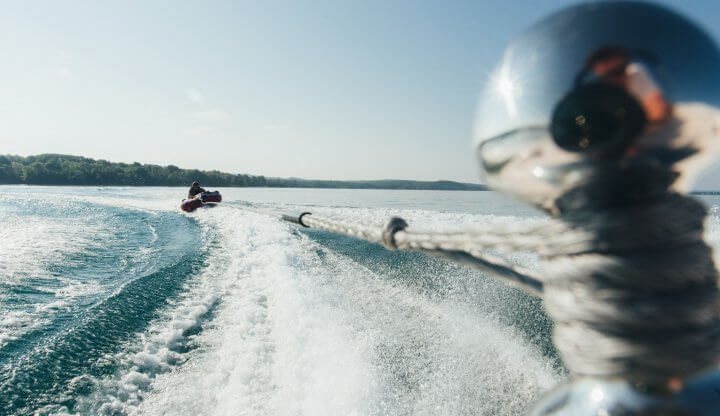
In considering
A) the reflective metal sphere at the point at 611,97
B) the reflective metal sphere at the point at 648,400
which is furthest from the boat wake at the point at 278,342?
the reflective metal sphere at the point at 611,97

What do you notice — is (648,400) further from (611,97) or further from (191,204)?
(191,204)

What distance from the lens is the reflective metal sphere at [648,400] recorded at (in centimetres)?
37

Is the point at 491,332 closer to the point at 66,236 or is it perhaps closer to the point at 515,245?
the point at 515,245

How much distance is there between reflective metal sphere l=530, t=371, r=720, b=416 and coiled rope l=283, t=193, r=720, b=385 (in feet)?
0.04

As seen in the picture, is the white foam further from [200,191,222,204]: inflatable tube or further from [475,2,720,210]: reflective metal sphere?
[200,191,222,204]: inflatable tube

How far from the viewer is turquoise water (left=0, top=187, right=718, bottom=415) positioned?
273 cm

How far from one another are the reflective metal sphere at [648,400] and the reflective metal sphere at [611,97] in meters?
0.20

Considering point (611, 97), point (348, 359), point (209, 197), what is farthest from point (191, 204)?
point (611, 97)

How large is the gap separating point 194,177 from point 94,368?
73.5 meters

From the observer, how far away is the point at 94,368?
10.0 feet

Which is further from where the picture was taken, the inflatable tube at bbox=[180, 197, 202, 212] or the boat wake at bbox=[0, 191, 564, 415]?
the inflatable tube at bbox=[180, 197, 202, 212]

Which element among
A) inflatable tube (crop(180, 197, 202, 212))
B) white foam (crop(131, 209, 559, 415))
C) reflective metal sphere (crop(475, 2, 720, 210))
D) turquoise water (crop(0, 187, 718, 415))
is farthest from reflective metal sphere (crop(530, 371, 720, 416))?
inflatable tube (crop(180, 197, 202, 212))

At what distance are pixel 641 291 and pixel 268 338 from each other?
3694mm

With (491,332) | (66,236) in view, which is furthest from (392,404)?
(66,236)
